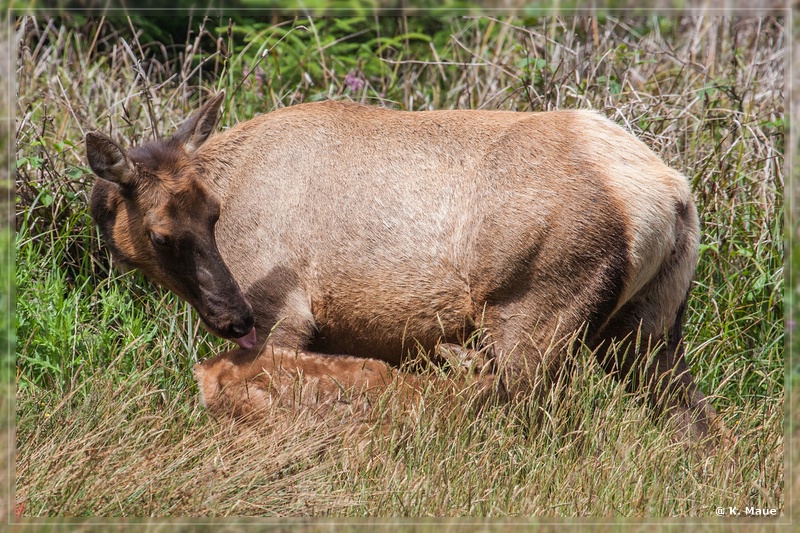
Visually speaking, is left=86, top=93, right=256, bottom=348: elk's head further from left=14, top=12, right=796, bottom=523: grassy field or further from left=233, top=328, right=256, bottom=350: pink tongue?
left=14, top=12, right=796, bottom=523: grassy field

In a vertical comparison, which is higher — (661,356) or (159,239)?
(159,239)

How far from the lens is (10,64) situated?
4.39 metres

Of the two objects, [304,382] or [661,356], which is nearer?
[304,382]

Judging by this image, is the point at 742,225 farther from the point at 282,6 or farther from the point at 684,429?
the point at 282,6

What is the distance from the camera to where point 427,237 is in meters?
5.14

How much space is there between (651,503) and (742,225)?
3.07 m

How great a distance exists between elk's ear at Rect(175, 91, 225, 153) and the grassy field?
1146mm

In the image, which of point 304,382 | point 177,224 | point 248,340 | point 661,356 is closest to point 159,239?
point 177,224

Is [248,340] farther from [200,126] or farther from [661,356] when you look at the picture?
[661,356]

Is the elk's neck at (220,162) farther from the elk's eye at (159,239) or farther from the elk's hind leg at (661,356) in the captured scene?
the elk's hind leg at (661,356)

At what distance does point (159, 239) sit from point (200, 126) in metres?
0.77

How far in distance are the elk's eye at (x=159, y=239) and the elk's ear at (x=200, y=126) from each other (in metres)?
0.60

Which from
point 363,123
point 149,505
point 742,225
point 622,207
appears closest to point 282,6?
point 363,123

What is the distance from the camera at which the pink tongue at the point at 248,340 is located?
198 inches
